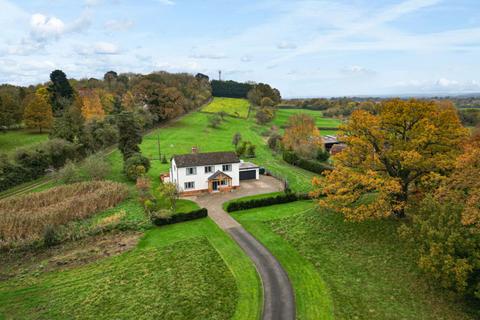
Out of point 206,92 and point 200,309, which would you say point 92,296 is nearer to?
point 200,309

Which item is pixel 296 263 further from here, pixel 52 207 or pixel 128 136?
pixel 128 136

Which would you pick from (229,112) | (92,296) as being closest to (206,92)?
(229,112)

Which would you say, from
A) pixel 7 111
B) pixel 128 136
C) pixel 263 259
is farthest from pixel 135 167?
pixel 7 111

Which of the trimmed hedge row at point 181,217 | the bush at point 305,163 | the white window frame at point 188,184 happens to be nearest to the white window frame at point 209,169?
the white window frame at point 188,184

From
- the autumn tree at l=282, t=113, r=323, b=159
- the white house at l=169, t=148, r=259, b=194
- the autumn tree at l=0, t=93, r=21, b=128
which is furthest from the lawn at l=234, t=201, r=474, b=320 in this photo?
the autumn tree at l=0, t=93, r=21, b=128

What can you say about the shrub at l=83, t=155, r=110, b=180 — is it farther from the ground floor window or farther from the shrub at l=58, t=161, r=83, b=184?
the ground floor window
